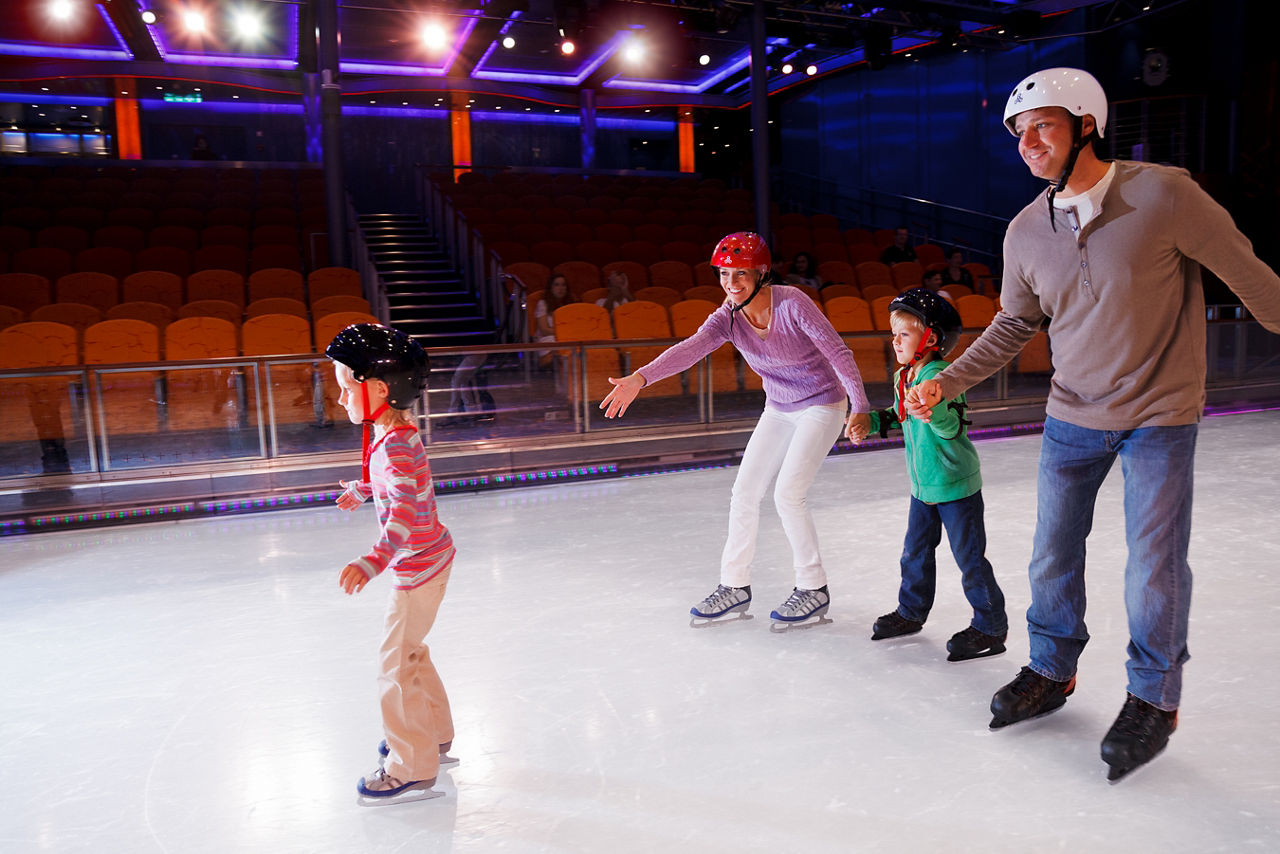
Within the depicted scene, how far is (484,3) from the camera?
40.5ft

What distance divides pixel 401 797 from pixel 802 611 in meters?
1.61

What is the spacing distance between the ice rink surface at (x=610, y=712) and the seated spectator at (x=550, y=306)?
3383 millimetres

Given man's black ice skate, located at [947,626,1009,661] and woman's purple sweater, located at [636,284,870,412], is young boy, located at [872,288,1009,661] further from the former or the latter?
woman's purple sweater, located at [636,284,870,412]

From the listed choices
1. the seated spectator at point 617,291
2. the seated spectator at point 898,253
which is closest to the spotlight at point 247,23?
the seated spectator at point 617,291

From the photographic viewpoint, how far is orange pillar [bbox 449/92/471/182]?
66.1ft

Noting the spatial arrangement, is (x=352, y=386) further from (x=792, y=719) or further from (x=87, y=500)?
(x=87, y=500)

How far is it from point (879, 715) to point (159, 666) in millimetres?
2329

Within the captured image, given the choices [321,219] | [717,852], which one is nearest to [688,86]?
[321,219]

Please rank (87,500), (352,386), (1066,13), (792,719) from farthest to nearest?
(1066,13)
(87,500)
(792,719)
(352,386)

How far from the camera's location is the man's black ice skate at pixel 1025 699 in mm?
2484

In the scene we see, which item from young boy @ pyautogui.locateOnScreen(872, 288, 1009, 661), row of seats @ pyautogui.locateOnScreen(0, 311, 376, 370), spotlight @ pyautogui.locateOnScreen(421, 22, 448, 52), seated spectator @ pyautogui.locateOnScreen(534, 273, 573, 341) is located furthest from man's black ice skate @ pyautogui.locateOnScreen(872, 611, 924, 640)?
spotlight @ pyautogui.locateOnScreen(421, 22, 448, 52)

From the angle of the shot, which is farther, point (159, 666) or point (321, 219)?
point (321, 219)

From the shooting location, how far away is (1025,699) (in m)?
2.49

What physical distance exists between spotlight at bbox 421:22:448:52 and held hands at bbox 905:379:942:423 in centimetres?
1620
